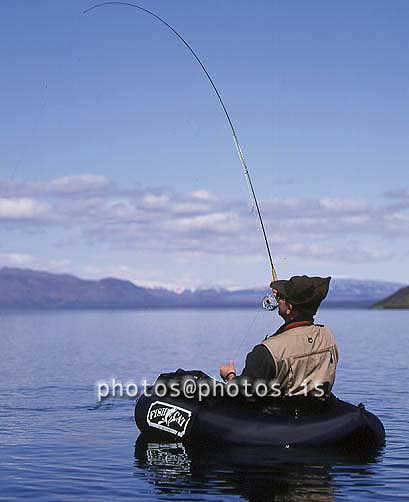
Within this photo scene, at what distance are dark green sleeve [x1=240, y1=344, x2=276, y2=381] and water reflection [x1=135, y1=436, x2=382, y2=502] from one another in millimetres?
1087

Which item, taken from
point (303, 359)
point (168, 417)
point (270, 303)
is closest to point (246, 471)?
point (303, 359)

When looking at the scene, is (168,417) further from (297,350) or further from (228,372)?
(297,350)

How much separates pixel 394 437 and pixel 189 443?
375 centimetres

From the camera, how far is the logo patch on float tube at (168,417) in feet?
40.0

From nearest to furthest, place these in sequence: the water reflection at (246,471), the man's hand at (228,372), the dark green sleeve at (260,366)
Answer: the water reflection at (246,471) → the dark green sleeve at (260,366) → the man's hand at (228,372)

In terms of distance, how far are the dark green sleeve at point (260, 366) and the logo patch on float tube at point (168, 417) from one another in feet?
4.31

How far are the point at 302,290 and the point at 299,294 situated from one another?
0.24ft

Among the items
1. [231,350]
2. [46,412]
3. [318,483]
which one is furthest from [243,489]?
[231,350]

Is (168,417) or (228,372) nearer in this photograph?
(228,372)

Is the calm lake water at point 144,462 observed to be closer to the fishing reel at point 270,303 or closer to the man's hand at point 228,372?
the man's hand at point 228,372

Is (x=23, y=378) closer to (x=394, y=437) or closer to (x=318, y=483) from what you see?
(x=394, y=437)

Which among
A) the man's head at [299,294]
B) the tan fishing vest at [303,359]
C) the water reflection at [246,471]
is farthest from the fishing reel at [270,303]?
the water reflection at [246,471]

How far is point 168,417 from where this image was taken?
40.9ft

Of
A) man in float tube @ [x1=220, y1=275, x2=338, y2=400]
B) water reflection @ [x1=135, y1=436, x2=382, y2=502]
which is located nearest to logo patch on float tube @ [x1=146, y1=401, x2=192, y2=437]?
water reflection @ [x1=135, y1=436, x2=382, y2=502]
